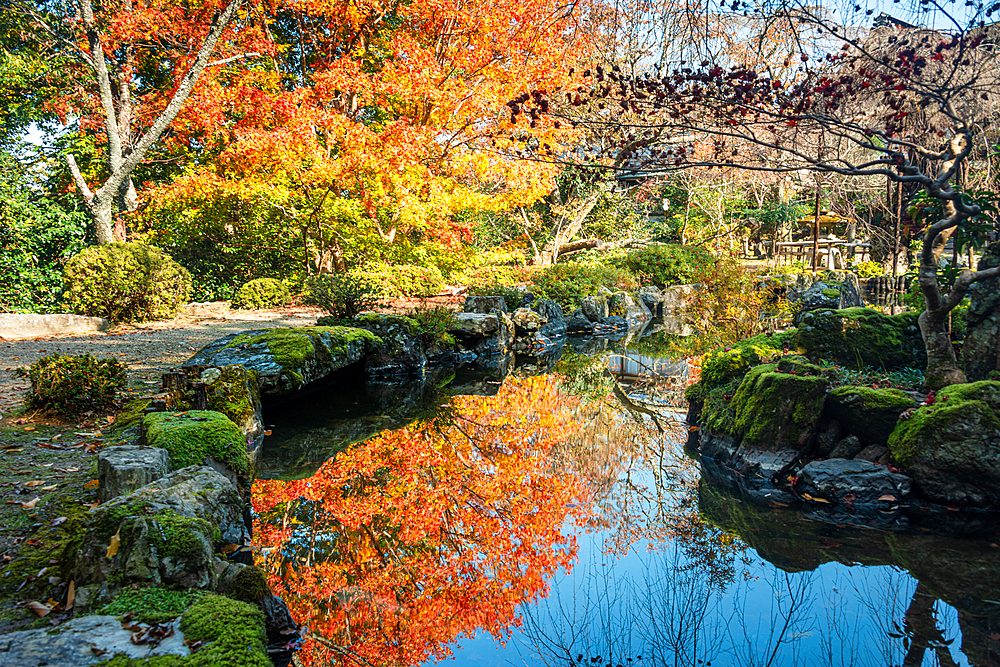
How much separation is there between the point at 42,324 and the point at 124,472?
26.5 ft

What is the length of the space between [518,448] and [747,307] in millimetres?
5532

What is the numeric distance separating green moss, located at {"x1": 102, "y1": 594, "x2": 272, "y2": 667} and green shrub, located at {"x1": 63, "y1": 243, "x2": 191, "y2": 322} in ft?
33.7

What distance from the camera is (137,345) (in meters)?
8.59

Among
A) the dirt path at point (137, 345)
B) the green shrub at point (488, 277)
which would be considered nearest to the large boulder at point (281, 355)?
the dirt path at point (137, 345)

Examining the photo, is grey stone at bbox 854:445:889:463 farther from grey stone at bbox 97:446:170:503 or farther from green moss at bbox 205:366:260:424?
green moss at bbox 205:366:260:424

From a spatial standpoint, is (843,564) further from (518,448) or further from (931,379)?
(518,448)

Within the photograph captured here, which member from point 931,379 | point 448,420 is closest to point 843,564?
point 931,379

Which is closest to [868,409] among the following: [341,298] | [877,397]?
[877,397]

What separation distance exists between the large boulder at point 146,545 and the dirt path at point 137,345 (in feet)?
11.3

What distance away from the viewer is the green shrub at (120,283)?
1037cm

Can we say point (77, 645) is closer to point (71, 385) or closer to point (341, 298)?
point (71, 385)

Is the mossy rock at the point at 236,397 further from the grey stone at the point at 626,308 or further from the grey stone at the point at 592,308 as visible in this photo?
the grey stone at the point at 626,308

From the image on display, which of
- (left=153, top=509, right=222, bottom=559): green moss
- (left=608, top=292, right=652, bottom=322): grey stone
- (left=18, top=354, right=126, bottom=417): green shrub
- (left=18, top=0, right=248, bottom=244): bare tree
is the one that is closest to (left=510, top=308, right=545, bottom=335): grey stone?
(left=608, top=292, right=652, bottom=322): grey stone

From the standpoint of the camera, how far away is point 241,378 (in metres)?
5.77
